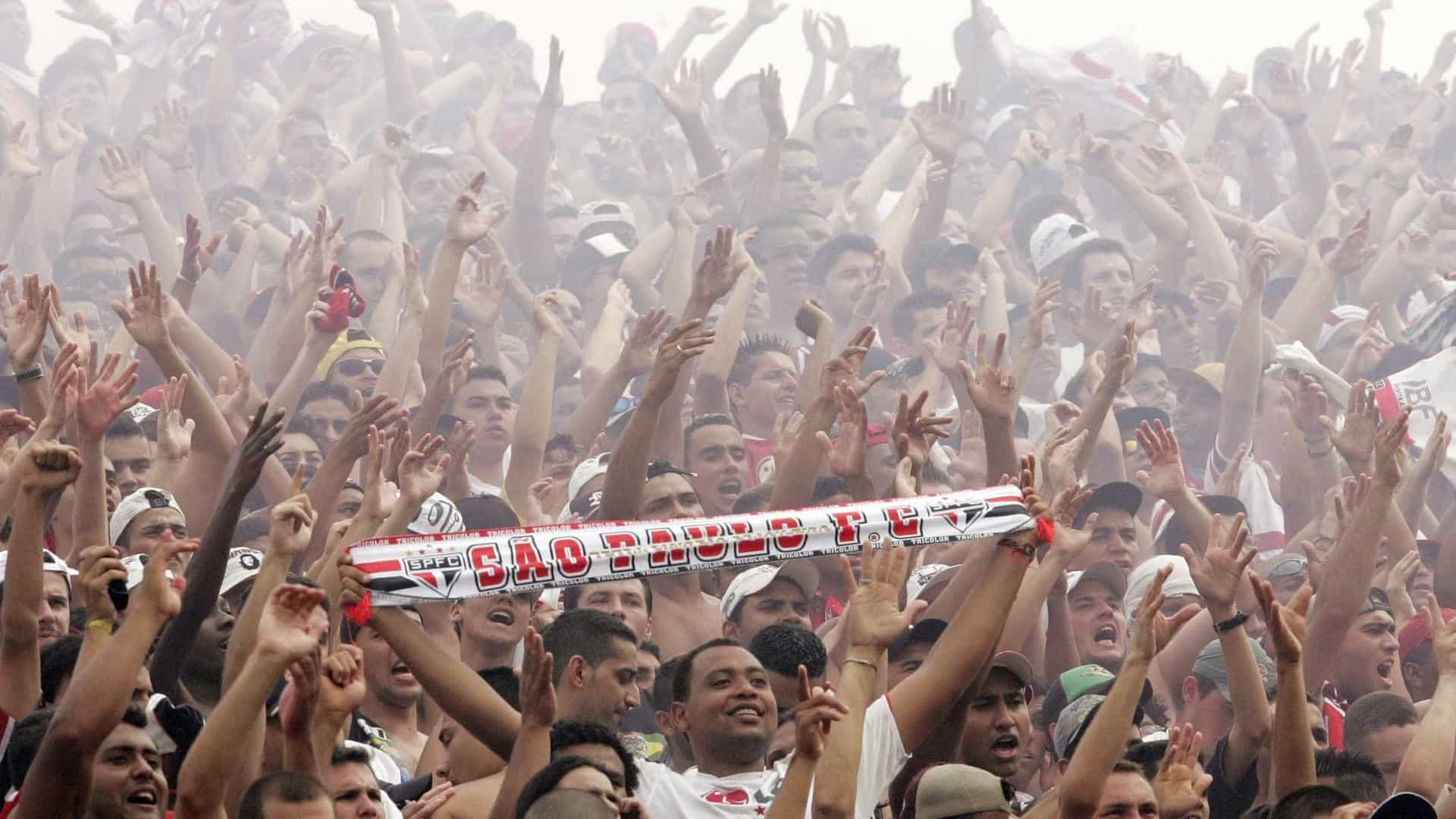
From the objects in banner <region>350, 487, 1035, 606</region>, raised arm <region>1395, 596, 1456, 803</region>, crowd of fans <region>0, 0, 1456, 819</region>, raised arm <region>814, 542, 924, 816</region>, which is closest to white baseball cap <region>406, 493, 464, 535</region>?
crowd of fans <region>0, 0, 1456, 819</region>

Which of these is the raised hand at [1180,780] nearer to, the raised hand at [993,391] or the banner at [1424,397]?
the raised hand at [993,391]

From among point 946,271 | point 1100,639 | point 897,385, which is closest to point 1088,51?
point 946,271

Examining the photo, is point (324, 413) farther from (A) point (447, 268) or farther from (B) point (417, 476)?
(B) point (417, 476)

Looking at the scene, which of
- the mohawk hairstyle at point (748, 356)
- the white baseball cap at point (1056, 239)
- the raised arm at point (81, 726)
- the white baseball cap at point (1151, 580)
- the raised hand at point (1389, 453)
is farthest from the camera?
the white baseball cap at point (1056, 239)

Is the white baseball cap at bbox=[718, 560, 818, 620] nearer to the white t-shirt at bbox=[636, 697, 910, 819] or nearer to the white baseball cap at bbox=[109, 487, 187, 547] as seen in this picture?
the white t-shirt at bbox=[636, 697, 910, 819]

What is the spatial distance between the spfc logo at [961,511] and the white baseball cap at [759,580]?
3.33ft

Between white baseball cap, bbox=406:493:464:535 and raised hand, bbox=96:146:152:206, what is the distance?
13.8 ft

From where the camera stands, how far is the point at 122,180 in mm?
10562

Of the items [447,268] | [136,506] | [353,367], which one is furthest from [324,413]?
[136,506]

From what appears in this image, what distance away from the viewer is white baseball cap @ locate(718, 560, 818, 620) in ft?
22.2

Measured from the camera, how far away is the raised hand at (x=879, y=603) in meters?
4.99

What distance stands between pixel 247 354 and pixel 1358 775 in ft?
21.2

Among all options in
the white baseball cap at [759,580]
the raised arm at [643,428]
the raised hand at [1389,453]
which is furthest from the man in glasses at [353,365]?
the raised hand at [1389,453]

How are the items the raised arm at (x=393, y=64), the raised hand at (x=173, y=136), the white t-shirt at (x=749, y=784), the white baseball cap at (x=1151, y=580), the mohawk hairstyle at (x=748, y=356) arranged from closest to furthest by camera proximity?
the white t-shirt at (x=749, y=784), the white baseball cap at (x=1151, y=580), the mohawk hairstyle at (x=748, y=356), the raised hand at (x=173, y=136), the raised arm at (x=393, y=64)
